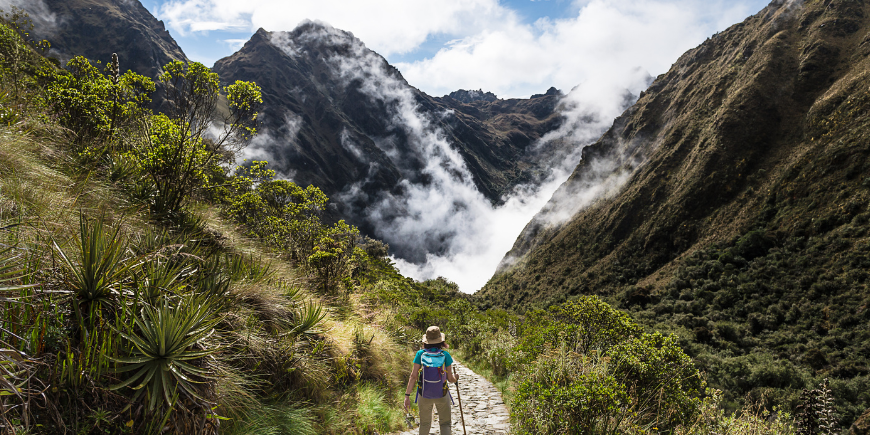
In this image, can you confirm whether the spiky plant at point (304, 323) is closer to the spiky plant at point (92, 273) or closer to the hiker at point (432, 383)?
the hiker at point (432, 383)

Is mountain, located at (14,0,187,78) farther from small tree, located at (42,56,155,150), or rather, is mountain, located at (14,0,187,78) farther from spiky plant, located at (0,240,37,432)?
spiky plant, located at (0,240,37,432)

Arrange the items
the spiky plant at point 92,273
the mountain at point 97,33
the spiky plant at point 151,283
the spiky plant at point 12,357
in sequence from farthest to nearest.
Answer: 1. the mountain at point 97,33
2. the spiky plant at point 151,283
3. the spiky plant at point 92,273
4. the spiky plant at point 12,357

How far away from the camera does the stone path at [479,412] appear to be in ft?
21.3

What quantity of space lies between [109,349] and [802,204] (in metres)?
69.0

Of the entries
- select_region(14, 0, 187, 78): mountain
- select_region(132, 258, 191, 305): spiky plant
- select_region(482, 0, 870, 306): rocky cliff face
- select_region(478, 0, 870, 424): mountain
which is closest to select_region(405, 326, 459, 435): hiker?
select_region(132, 258, 191, 305): spiky plant

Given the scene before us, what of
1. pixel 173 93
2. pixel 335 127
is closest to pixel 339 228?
pixel 173 93

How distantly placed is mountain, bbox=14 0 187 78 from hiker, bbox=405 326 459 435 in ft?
542

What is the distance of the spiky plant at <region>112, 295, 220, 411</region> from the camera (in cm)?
277

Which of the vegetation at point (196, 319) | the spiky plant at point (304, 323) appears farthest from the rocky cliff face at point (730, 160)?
the spiky plant at point (304, 323)

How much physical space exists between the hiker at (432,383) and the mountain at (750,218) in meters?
30.4

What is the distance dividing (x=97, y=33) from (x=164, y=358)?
630 ft

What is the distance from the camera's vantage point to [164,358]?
9.52ft

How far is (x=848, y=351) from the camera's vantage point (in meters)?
33.1

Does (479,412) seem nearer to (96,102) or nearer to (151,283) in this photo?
(151,283)
